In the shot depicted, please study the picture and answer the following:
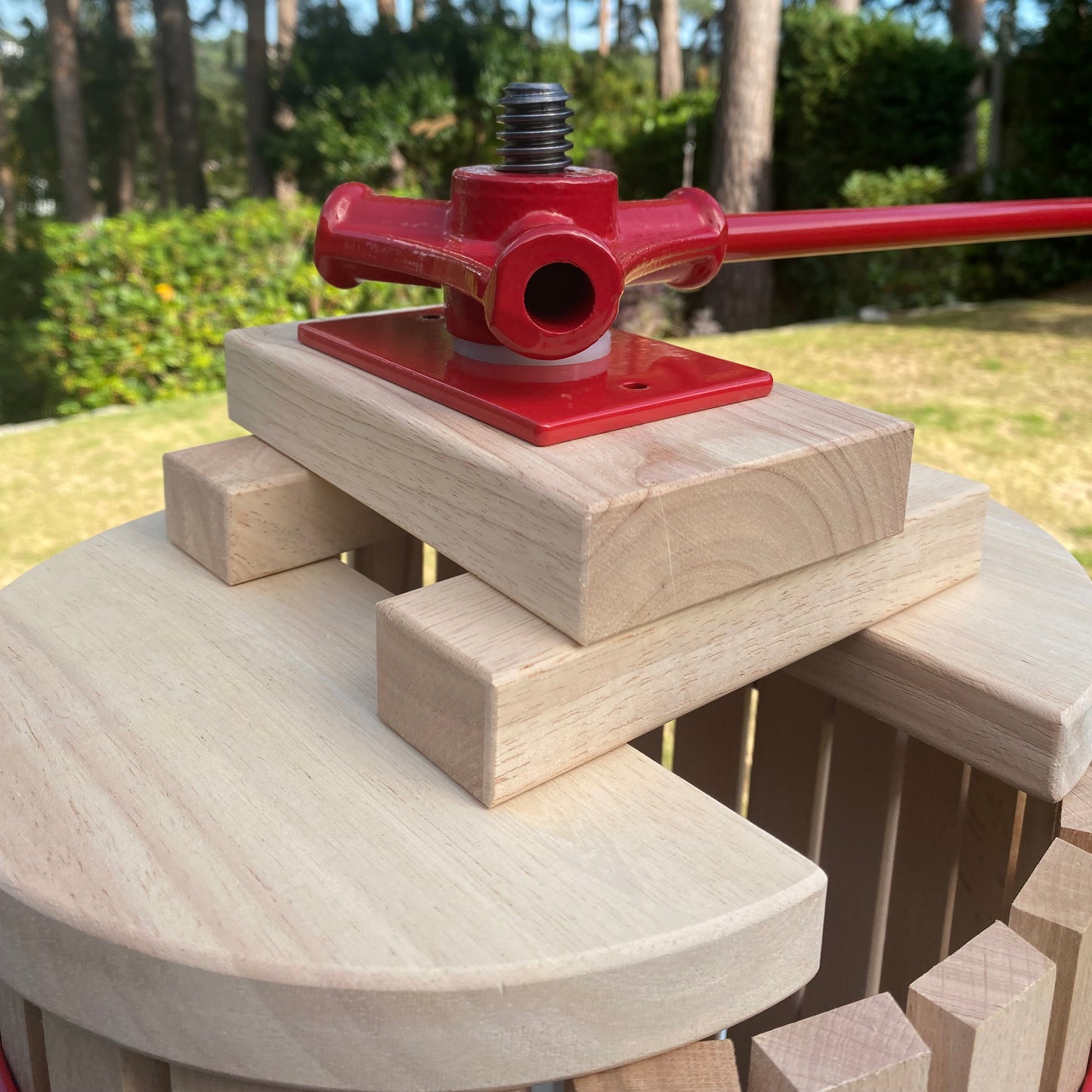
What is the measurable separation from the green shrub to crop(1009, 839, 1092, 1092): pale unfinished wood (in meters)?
6.79

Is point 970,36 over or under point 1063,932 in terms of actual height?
over

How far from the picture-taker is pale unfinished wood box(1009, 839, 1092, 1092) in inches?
35.3

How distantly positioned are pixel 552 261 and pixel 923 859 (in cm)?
97

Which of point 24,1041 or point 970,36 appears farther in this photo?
point 970,36

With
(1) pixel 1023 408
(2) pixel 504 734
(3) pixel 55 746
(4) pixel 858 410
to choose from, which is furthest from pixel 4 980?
(1) pixel 1023 408

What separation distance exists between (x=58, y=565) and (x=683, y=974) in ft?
2.99

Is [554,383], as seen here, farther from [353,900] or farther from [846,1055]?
[846,1055]

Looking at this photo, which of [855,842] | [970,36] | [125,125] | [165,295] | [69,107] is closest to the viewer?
[855,842]

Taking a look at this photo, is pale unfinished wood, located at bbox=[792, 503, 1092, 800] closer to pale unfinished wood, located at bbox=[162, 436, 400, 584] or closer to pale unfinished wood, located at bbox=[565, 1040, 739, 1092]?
pale unfinished wood, located at bbox=[565, 1040, 739, 1092]

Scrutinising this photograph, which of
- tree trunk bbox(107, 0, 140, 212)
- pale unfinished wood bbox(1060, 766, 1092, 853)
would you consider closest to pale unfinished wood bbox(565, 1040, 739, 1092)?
pale unfinished wood bbox(1060, 766, 1092, 853)

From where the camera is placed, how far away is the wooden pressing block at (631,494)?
33.5 inches

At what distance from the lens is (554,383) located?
1.08 metres

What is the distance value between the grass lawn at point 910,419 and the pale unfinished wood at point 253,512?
3.49 metres

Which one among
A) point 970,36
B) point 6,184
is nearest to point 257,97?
point 6,184
